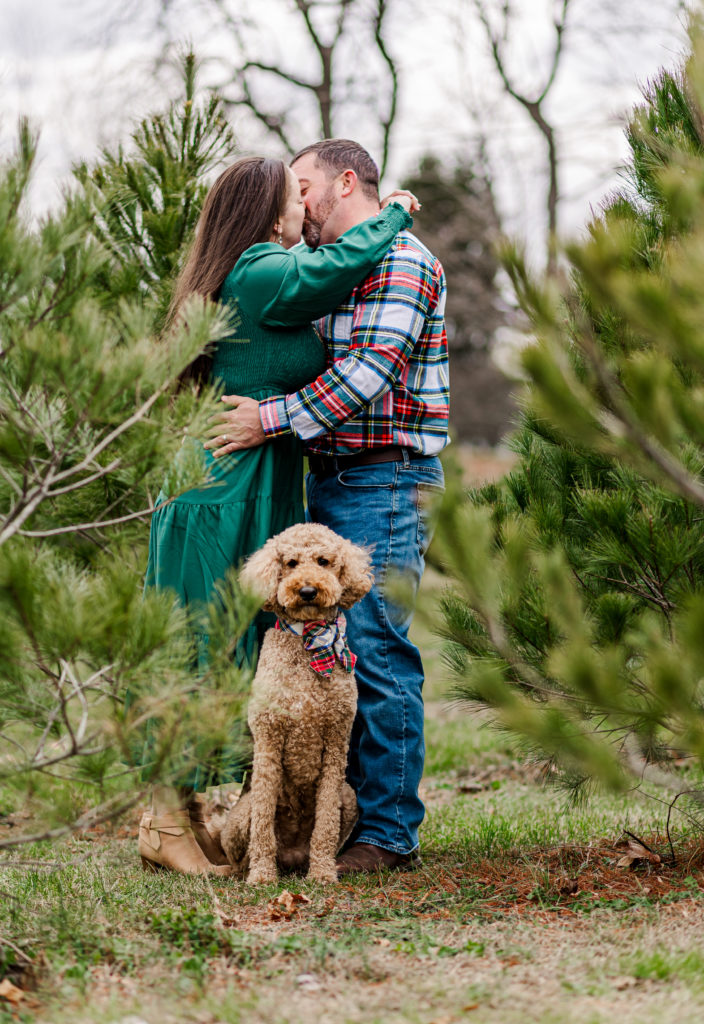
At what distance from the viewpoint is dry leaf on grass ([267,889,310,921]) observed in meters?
3.08

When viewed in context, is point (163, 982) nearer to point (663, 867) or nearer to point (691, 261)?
point (663, 867)

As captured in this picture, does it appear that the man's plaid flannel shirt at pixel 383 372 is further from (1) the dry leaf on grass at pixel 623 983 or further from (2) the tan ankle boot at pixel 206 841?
(1) the dry leaf on grass at pixel 623 983

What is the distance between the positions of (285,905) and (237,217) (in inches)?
94.9

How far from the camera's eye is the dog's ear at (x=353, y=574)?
3492 mm

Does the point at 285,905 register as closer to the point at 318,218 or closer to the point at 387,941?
the point at 387,941

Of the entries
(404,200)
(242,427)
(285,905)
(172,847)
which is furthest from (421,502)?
(172,847)

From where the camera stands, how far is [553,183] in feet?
44.4

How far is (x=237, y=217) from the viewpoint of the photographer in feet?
11.9

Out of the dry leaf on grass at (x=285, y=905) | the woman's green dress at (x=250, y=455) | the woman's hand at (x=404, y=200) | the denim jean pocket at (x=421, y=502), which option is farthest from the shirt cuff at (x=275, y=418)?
the dry leaf on grass at (x=285, y=905)

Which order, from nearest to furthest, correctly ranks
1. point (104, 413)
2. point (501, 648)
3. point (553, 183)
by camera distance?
point (104, 413), point (501, 648), point (553, 183)

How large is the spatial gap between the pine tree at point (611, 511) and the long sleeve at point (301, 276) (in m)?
0.80

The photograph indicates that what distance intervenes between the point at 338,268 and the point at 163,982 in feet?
7.58

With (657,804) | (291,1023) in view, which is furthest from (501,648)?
(657,804)

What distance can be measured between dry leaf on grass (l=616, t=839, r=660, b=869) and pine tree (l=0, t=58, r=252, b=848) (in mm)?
1867
